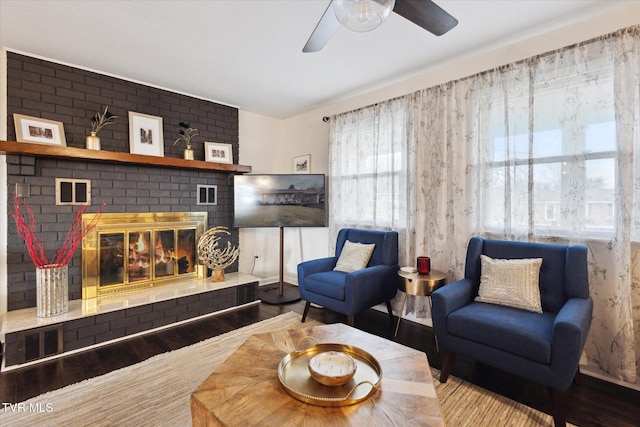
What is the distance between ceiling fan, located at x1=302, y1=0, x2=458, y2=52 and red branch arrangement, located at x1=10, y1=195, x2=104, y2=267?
275 centimetres

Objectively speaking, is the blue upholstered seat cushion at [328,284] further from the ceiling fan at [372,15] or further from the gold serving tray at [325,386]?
the ceiling fan at [372,15]

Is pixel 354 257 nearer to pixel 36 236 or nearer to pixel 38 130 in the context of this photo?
pixel 36 236

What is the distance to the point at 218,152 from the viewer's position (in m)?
4.02

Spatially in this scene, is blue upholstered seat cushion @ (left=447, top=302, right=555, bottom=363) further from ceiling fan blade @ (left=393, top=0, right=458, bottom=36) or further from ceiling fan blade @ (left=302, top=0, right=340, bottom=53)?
ceiling fan blade @ (left=302, top=0, right=340, bottom=53)

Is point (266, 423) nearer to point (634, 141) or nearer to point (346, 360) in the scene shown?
point (346, 360)

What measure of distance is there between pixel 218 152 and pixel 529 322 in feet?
12.1

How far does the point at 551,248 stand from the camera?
2.21m

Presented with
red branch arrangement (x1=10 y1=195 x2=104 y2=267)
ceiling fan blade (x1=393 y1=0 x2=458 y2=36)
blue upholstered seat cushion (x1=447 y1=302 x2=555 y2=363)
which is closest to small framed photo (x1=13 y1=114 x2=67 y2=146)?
red branch arrangement (x1=10 y1=195 x2=104 y2=267)

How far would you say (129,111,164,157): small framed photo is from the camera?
10.9ft

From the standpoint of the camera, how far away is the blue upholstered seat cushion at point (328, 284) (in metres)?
2.78

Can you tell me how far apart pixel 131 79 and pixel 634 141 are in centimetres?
443

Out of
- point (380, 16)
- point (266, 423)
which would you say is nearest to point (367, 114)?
point (380, 16)

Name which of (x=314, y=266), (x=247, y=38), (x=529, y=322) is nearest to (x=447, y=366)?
(x=529, y=322)

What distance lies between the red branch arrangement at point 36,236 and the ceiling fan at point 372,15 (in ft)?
9.04
